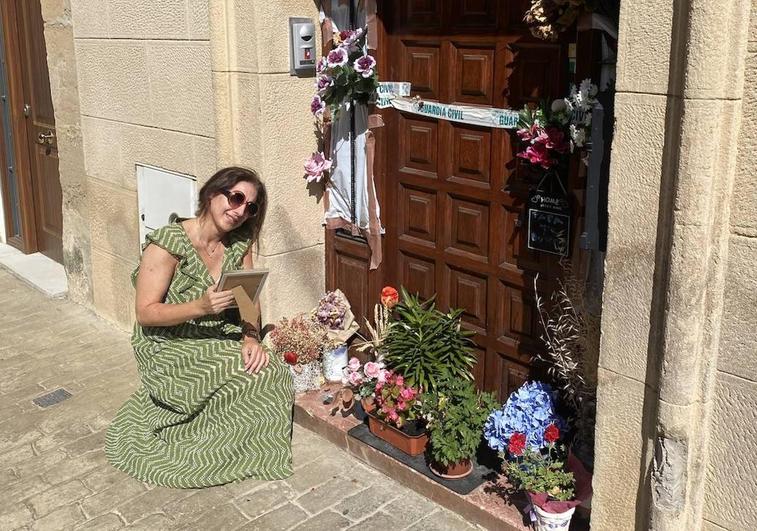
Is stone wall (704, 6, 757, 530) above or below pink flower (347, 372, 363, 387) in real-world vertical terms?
above

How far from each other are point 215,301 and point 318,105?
1570 mm

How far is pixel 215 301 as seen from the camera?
423 cm

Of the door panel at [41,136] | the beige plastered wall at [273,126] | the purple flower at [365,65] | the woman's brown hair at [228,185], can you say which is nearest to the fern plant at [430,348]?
the beige plastered wall at [273,126]

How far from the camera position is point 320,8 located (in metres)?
5.17

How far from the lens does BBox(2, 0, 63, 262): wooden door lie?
25.5 feet

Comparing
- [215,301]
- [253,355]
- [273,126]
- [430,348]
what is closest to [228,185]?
[215,301]

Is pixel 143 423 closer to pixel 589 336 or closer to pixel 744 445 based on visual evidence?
pixel 589 336

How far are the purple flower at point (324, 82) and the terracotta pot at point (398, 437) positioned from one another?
196 cm

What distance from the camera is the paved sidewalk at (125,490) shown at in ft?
13.6

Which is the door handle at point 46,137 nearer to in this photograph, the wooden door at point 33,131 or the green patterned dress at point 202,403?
the wooden door at point 33,131

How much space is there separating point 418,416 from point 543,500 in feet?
2.92

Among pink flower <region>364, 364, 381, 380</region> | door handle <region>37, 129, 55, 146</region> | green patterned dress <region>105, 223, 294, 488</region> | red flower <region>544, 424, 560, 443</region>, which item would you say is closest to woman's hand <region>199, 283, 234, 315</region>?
green patterned dress <region>105, 223, 294, 488</region>

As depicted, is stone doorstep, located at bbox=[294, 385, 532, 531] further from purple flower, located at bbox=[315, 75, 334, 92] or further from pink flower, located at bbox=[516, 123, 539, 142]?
purple flower, located at bbox=[315, 75, 334, 92]

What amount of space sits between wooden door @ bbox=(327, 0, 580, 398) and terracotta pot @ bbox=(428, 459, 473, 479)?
56 centimetres
